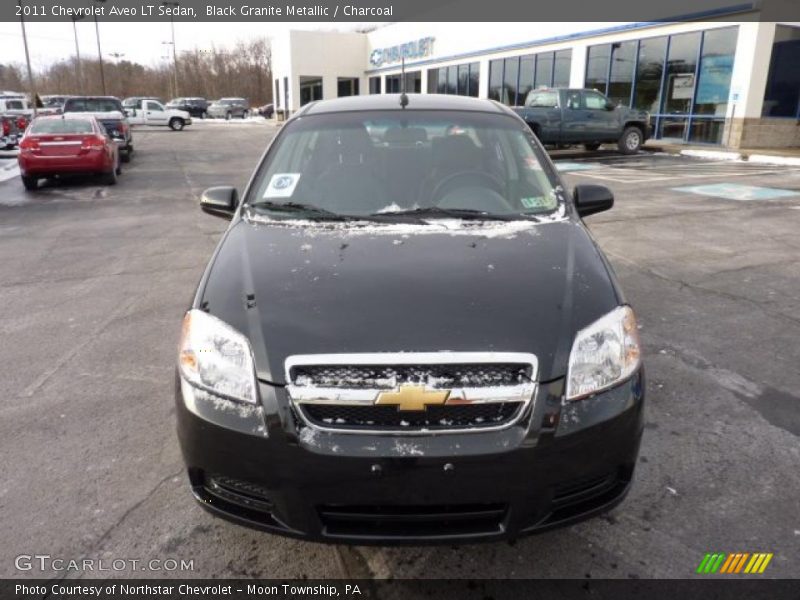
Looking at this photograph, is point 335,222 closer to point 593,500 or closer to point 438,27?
point 593,500

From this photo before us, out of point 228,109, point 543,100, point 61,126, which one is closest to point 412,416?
point 61,126

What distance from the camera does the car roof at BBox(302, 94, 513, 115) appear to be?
3.88 m

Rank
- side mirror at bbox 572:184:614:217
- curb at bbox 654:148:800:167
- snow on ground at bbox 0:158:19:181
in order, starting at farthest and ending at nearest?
curb at bbox 654:148:800:167, snow on ground at bbox 0:158:19:181, side mirror at bbox 572:184:614:217

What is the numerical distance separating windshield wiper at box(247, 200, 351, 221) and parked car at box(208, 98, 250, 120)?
5627 centimetres

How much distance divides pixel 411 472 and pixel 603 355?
796 mm

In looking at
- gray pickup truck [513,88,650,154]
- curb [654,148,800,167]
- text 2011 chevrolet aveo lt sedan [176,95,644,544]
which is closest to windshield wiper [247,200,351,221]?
text 2011 chevrolet aveo lt sedan [176,95,644,544]

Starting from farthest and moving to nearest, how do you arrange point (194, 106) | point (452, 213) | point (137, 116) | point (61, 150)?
point (194, 106) → point (137, 116) → point (61, 150) → point (452, 213)

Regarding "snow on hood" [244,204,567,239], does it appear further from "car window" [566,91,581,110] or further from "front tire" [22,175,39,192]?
"car window" [566,91,581,110]

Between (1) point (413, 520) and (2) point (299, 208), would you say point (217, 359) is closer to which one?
(1) point (413, 520)

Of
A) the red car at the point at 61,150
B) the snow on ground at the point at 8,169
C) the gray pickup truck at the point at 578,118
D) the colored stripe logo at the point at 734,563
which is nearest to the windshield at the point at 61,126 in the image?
the red car at the point at 61,150

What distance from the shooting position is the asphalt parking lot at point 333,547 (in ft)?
8.10

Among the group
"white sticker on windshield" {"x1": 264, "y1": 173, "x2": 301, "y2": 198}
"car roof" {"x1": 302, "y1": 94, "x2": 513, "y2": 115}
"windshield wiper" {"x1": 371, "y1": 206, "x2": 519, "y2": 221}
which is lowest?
"windshield wiper" {"x1": 371, "y1": 206, "x2": 519, "y2": 221}

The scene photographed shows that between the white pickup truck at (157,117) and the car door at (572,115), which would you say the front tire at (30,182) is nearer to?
the car door at (572,115)

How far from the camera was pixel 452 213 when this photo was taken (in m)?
3.14
